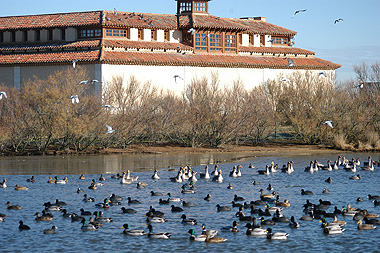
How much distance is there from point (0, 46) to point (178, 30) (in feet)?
57.7

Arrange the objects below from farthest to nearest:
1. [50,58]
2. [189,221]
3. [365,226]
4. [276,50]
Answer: [276,50], [50,58], [189,221], [365,226]

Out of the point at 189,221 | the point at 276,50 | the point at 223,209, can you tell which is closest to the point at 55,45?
the point at 276,50

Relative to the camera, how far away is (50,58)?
210ft

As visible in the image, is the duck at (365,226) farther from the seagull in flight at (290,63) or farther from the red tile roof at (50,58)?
the seagull in flight at (290,63)

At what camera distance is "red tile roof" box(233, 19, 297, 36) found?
77875 millimetres

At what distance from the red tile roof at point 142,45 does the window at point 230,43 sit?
5034 mm

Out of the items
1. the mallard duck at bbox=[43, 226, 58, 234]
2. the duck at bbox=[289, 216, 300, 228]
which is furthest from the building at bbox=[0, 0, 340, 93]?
the duck at bbox=[289, 216, 300, 228]

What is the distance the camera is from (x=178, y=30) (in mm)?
71000

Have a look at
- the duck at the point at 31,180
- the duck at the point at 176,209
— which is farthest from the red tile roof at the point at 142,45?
the duck at the point at 176,209

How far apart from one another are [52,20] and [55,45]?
3.75 meters

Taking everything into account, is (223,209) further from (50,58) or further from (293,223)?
(50,58)

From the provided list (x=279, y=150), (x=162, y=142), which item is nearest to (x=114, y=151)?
(x=162, y=142)

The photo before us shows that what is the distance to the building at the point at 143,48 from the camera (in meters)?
64.1

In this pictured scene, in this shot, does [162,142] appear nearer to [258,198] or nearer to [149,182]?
[149,182]
